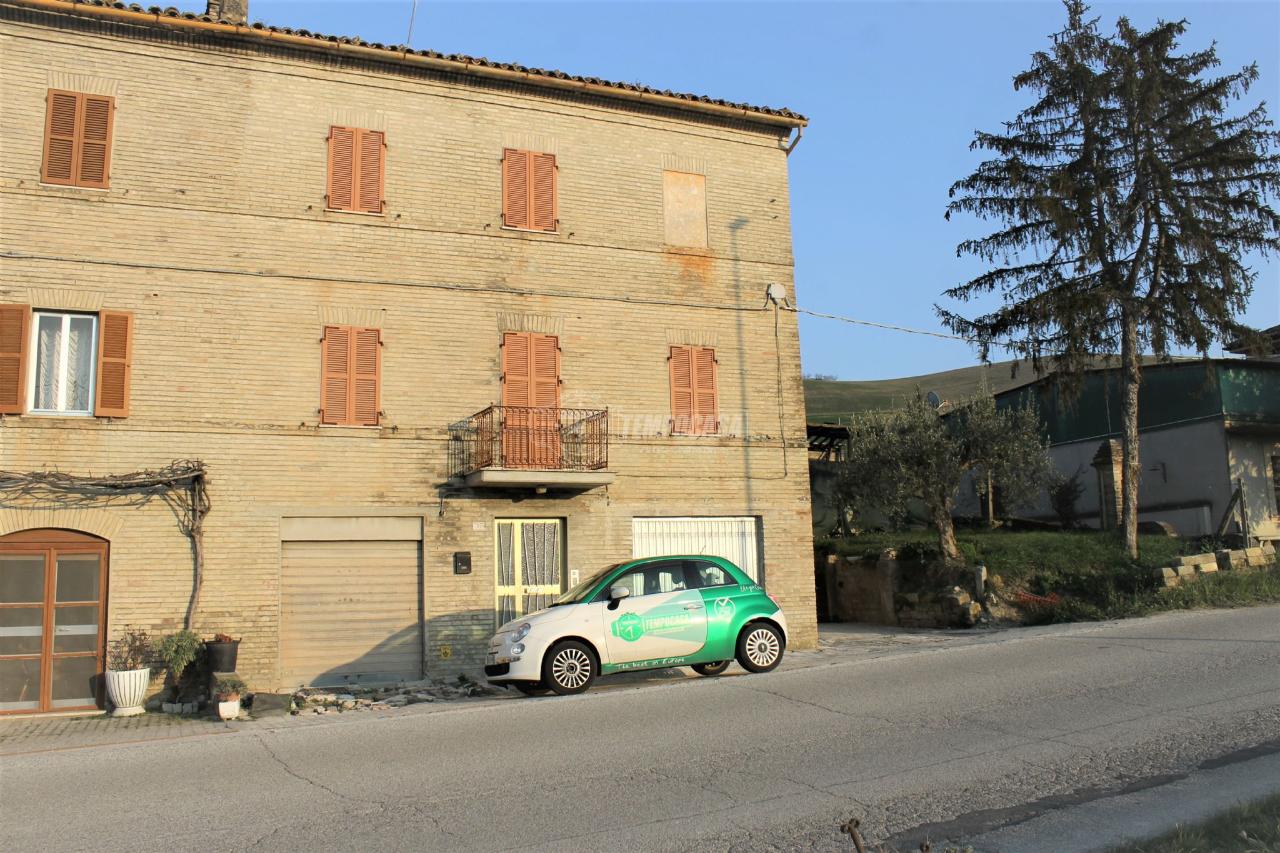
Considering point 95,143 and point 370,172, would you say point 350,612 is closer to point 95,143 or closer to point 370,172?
point 370,172

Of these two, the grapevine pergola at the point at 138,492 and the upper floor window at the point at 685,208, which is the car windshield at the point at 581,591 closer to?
the grapevine pergola at the point at 138,492

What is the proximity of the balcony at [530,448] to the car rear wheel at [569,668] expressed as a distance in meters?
4.12

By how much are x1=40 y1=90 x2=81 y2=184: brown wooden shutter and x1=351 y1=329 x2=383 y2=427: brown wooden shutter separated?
4682 millimetres

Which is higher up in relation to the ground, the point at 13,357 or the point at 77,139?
the point at 77,139

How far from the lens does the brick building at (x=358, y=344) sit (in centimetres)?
1507

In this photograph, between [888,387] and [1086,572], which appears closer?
[1086,572]

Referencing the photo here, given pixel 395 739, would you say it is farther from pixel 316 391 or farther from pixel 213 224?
pixel 213 224

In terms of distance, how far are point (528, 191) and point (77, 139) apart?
271 inches

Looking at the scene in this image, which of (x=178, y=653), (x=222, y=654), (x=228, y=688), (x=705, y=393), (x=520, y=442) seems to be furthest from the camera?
(x=705, y=393)

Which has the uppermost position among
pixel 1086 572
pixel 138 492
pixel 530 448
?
pixel 530 448

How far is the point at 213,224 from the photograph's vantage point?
1609cm

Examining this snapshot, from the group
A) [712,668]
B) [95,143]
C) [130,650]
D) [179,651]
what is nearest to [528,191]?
[95,143]

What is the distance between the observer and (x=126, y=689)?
13.9 meters

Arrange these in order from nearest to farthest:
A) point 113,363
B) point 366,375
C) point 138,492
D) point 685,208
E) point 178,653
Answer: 1. point 178,653
2. point 138,492
3. point 113,363
4. point 366,375
5. point 685,208
